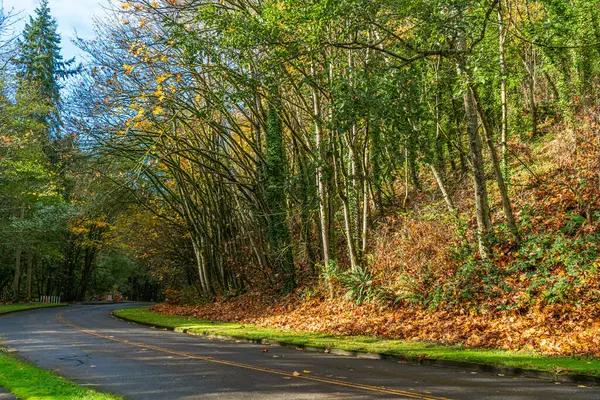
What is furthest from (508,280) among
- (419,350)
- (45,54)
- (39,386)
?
(45,54)

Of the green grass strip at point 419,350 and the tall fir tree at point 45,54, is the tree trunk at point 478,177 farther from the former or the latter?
the tall fir tree at point 45,54

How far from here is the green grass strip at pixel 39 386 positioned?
6.67 m

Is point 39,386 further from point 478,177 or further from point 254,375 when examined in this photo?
point 478,177

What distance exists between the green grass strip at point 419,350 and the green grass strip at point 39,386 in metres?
5.89

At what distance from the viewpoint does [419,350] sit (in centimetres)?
1047

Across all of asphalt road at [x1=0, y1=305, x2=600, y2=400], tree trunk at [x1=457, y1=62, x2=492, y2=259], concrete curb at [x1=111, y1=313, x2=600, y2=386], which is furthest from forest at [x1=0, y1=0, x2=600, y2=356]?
asphalt road at [x1=0, y1=305, x2=600, y2=400]

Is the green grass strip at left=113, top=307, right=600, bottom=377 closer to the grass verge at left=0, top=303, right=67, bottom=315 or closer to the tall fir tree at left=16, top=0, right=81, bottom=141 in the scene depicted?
the grass verge at left=0, top=303, right=67, bottom=315

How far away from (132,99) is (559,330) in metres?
16.0

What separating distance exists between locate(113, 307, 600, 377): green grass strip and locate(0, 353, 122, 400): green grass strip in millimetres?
5892

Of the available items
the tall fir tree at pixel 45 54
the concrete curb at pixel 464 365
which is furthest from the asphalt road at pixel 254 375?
the tall fir tree at pixel 45 54

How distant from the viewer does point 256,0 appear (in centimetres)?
1775

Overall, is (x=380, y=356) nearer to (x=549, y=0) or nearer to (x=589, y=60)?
(x=549, y=0)

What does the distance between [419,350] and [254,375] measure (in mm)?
3921

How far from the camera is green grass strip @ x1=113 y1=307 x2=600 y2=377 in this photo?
27.0ft
